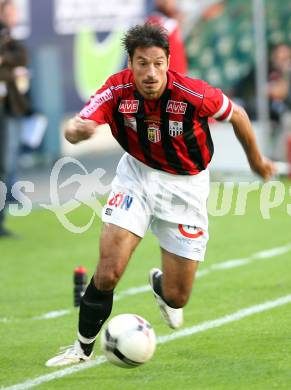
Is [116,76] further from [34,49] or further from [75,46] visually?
[75,46]

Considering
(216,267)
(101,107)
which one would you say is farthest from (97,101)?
(216,267)

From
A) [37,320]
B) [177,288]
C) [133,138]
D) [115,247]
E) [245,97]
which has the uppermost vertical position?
[133,138]

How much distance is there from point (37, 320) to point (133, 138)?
2273 mm

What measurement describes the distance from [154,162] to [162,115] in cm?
34

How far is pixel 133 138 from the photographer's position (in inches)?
280

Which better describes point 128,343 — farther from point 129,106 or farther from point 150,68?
point 150,68

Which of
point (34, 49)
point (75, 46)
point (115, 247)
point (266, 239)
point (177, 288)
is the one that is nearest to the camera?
point (115, 247)

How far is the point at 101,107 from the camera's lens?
6.94 metres

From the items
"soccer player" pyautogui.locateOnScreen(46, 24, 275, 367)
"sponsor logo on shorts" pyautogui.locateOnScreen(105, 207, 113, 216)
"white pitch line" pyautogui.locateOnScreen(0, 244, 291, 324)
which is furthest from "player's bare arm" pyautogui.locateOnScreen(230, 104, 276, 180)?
"white pitch line" pyautogui.locateOnScreen(0, 244, 291, 324)

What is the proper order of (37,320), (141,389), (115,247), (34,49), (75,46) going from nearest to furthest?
(141,389) < (115,247) < (37,320) < (34,49) < (75,46)

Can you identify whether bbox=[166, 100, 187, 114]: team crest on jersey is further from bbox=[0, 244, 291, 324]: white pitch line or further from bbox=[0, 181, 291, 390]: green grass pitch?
bbox=[0, 244, 291, 324]: white pitch line

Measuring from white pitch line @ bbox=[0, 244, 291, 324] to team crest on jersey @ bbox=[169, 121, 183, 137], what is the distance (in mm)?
2440

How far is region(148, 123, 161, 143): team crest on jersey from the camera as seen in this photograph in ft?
23.0

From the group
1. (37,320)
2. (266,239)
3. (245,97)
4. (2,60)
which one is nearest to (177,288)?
(37,320)
